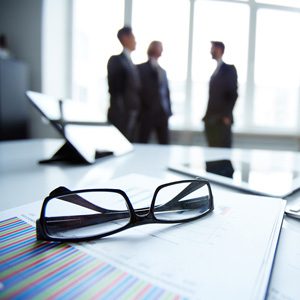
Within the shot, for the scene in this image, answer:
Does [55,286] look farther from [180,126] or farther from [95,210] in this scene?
[180,126]

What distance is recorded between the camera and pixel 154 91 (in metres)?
2.19

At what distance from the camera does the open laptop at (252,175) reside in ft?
1.44

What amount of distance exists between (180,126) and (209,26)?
1.30 meters

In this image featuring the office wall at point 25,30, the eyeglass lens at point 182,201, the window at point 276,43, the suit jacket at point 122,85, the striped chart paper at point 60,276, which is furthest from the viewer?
the office wall at point 25,30

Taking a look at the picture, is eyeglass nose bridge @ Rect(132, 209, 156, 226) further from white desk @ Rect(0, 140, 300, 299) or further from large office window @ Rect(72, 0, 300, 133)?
large office window @ Rect(72, 0, 300, 133)

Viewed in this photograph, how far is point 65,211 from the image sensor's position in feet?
0.98

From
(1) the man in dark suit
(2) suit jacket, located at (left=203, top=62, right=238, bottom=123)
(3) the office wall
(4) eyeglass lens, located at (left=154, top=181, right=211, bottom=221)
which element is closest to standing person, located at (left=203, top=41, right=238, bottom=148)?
(2) suit jacket, located at (left=203, top=62, right=238, bottom=123)

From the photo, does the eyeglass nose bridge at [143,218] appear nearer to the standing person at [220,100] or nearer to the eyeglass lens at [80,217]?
the eyeglass lens at [80,217]

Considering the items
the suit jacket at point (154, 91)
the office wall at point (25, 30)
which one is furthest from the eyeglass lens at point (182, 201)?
the office wall at point (25, 30)

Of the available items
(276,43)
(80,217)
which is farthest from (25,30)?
(80,217)

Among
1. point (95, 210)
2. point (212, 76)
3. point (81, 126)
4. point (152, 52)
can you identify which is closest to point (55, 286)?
point (95, 210)

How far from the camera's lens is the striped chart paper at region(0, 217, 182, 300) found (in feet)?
0.57

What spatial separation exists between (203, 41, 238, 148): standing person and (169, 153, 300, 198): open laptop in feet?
2.07

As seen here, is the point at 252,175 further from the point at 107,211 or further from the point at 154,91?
the point at 154,91
